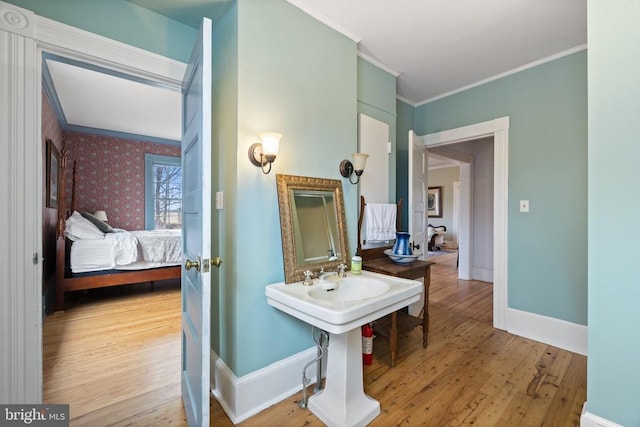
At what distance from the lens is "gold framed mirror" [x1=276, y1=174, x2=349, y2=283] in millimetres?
1751

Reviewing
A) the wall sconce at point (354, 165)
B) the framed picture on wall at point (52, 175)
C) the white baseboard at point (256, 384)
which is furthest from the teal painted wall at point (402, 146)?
the framed picture on wall at point (52, 175)

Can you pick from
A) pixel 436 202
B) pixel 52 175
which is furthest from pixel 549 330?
pixel 436 202

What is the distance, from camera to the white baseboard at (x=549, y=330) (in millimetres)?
2371

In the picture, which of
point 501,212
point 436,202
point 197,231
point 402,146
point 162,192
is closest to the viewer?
point 197,231

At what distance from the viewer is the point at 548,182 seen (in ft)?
8.38

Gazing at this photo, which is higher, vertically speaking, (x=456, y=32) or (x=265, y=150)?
(x=456, y=32)

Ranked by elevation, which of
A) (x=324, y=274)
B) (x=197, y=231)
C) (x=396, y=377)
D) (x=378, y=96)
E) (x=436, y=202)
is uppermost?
(x=378, y=96)

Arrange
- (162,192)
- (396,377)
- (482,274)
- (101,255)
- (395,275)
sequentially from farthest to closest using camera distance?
(162,192), (482,274), (101,255), (395,275), (396,377)

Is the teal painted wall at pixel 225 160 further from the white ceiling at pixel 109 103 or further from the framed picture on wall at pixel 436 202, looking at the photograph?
the framed picture on wall at pixel 436 202

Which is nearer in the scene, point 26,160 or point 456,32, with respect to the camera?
point 26,160

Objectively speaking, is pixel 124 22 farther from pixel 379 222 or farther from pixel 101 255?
pixel 101 255

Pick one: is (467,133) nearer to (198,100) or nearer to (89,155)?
(198,100)

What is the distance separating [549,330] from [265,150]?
292 cm

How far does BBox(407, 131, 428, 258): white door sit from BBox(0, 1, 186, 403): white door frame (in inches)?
103
